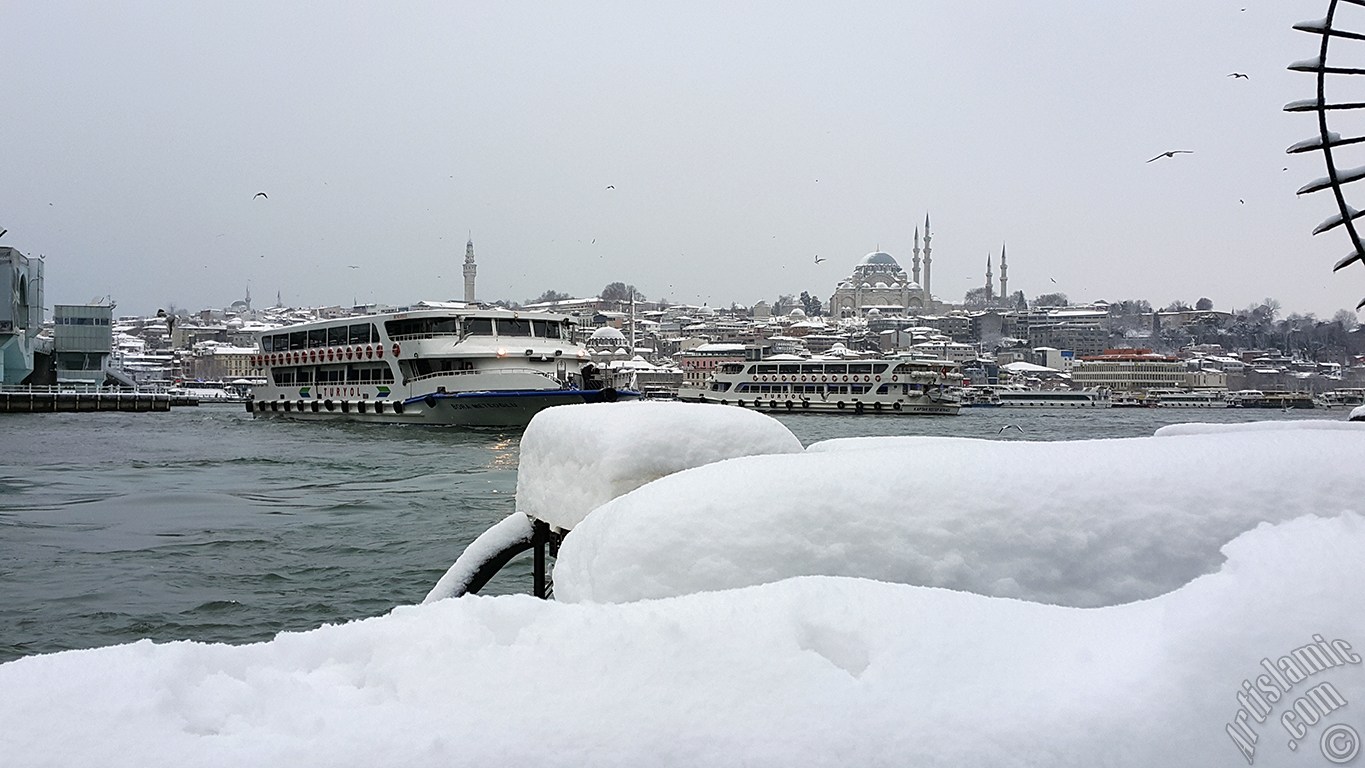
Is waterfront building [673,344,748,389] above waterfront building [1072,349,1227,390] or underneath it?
above

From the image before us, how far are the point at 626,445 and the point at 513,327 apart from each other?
33.6 m

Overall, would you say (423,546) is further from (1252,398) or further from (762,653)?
(1252,398)

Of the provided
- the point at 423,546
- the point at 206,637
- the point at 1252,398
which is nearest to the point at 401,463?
the point at 423,546

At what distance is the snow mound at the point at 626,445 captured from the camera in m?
3.58

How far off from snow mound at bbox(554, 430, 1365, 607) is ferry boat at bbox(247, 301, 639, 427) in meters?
30.4

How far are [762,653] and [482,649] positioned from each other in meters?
0.40

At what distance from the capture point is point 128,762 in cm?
114

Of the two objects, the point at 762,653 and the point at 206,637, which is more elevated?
the point at 762,653

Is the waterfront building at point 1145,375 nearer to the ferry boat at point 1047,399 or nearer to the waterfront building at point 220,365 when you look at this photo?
the ferry boat at point 1047,399

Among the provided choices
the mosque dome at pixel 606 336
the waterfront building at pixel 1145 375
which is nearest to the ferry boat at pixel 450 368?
the mosque dome at pixel 606 336

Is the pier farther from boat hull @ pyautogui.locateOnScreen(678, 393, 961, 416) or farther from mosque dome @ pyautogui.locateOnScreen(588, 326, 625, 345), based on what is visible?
mosque dome @ pyautogui.locateOnScreen(588, 326, 625, 345)

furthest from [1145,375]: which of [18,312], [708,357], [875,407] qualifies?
[18,312]

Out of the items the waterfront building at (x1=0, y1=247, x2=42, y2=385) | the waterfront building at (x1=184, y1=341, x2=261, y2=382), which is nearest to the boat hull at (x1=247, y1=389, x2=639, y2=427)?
the waterfront building at (x1=0, y1=247, x2=42, y2=385)

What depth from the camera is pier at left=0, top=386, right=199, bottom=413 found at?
52.5m
